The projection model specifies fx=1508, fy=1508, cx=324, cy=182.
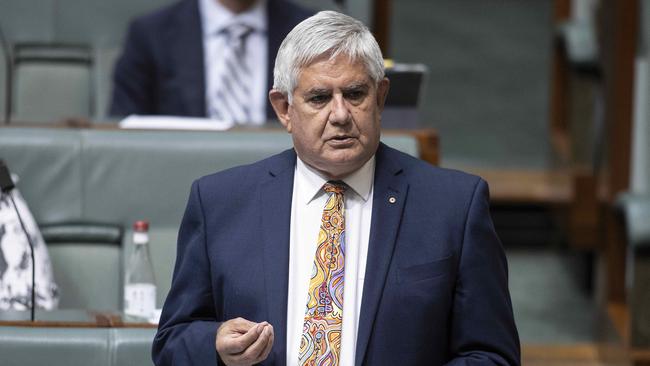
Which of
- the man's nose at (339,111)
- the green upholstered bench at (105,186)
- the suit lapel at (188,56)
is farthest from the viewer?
the suit lapel at (188,56)

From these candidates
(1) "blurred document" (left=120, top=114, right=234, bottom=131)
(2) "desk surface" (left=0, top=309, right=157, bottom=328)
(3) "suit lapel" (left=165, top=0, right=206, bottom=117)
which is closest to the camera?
(2) "desk surface" (left=0, top=309, right=157, bottom=328)

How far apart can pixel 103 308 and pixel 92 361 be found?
2.03 feet

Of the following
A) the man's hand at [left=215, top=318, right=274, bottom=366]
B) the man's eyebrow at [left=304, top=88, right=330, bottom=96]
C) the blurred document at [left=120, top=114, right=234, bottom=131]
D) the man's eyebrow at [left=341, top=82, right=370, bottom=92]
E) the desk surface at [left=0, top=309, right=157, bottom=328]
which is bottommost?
the desk surface at [left=0, top=309, right=157, bottom=328]

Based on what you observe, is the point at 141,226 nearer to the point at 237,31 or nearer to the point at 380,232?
the point at 380,232

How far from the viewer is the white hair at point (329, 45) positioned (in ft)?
7.47

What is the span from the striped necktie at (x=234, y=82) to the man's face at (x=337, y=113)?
1779 mm

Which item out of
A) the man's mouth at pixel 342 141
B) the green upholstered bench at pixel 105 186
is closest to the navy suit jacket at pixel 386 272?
the man's mouth at pixel 342 141

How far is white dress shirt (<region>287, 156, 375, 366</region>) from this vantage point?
2.33 metres

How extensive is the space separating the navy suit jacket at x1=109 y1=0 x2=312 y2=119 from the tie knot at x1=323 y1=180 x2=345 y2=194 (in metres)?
1.76

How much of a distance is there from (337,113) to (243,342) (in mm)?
378

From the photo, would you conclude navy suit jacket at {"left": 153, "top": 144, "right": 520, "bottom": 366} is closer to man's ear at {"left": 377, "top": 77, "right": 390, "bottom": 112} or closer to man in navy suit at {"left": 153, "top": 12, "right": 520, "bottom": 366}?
man in navy suit at {"left": 153, "top": 12, "right": 520, "bottom": 366}

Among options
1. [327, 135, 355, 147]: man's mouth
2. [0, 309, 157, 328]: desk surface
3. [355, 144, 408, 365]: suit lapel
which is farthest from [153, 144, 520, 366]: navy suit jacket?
[0, 309, 157, 328]: desk surface

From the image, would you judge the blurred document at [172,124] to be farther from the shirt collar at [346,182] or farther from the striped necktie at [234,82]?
the shirt collar at [346,182]

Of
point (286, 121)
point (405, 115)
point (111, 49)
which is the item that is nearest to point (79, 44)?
point (111, 49)
